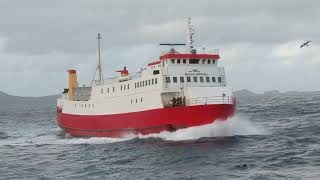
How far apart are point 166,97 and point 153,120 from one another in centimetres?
226

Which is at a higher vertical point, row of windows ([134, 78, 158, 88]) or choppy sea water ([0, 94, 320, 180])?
row of windows ([134, 78, 158, 88])

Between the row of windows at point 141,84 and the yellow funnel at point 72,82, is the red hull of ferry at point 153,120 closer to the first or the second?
the row of windows at point 141,84

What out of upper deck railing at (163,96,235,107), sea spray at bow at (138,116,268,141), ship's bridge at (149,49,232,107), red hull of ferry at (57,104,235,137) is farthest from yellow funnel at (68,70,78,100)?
sea spray at bow at (138,116,268,141)

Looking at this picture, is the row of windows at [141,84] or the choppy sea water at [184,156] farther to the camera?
the row of windows at [141,84]

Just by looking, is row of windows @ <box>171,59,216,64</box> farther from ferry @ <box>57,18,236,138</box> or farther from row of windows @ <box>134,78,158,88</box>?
row of windows @ <box>134,78,158,88</box>

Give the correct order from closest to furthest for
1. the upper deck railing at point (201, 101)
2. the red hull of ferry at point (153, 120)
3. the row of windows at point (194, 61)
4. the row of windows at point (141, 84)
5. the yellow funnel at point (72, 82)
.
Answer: the red hull of ferry at point (153, 120)
the upper deck railing at point (201, 101)
the row of windows at point (141, 84)
the row of windows at point (194, 61)
the yellow funnel at point (72, 82)

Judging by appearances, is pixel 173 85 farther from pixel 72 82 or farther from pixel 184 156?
pixel 72 82

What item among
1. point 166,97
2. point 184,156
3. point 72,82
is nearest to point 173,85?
point 166,97

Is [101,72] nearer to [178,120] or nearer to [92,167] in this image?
[178,120]

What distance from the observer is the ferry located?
3450 centimetres

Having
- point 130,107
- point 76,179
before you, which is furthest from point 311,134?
point 76,179

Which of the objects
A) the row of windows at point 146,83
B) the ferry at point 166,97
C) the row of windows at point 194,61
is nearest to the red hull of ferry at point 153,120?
the ferry at point 166,97

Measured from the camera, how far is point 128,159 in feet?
95.6

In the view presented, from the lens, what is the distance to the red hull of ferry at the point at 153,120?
33875 mm
